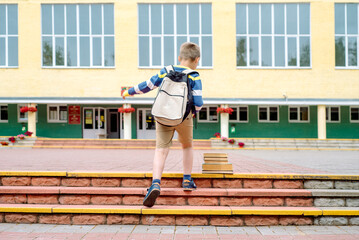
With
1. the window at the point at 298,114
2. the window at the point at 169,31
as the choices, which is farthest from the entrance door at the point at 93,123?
the window at the point at 298,114

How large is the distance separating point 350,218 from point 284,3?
1706 cm

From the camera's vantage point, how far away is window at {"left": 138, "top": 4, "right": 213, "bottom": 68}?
1812 centimetres

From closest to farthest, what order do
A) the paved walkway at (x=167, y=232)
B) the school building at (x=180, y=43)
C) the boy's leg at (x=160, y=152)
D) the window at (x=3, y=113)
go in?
the paved walkway at (x=167, y=232)
the boy's leg at (x=160, y=152)
the school building at (x=180, y=43)
the window at (x=3, y=113)

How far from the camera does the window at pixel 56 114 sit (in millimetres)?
19562

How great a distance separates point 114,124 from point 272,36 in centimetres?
1196

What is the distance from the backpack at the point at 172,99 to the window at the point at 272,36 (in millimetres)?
15281

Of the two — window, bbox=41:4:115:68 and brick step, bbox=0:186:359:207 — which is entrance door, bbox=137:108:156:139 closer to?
window, bbox=41:4:115:68

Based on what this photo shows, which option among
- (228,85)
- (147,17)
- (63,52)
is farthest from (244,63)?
(63,52)

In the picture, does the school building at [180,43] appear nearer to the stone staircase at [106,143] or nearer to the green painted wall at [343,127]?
the green painted wall at [343,127]

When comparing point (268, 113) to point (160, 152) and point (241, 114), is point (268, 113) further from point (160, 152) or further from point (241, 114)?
point (160, 152)

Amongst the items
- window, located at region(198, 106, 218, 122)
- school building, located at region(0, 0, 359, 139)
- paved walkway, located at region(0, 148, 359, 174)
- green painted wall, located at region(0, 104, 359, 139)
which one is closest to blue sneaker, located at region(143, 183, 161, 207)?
paved walkway, located at region(0, 148, 359, 174)

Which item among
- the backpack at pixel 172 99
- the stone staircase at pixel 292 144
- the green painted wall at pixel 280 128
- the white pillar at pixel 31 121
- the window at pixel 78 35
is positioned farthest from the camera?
the green painted wall at pixel 280 128

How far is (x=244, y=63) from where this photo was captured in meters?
18.1

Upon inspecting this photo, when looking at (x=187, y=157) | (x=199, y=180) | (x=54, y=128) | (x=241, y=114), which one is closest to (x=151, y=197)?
(x=187, y=157)
